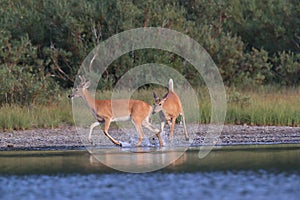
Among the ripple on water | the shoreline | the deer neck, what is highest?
the deer neck

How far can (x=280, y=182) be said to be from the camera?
443 inches

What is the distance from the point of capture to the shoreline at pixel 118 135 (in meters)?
16.6

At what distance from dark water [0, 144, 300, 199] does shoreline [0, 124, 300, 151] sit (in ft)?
4.08

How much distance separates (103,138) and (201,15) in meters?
12.1

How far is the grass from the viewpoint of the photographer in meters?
19.1

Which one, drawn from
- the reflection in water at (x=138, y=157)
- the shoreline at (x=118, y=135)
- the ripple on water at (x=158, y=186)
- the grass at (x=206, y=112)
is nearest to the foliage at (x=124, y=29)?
the grass at (x=206, y=112)

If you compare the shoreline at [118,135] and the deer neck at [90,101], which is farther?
the deer neck at [90,101]

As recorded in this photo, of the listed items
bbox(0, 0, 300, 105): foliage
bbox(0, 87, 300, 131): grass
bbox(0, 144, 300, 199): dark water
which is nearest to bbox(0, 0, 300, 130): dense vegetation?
bbox(0, 0, 300, 105): foliage

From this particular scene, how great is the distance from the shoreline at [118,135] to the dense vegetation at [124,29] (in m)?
3.17

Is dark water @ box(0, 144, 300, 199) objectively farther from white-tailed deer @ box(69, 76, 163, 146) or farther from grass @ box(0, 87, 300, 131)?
grass @ box(0, 87, 300, 131)

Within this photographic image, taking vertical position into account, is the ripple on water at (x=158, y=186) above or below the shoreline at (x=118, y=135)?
below

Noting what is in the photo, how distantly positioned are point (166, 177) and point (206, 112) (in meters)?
8.05

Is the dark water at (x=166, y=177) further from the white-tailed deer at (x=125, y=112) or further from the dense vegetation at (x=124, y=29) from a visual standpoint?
the dense vegetation at (x=124, y=29)

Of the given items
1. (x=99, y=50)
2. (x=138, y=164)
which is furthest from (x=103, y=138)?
(x=99, y=50)
